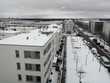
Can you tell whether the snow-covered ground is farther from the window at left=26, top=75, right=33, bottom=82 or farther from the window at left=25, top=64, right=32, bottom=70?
the window at left=25, top=64, right=32, bottom=70

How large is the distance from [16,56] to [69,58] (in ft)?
49.0

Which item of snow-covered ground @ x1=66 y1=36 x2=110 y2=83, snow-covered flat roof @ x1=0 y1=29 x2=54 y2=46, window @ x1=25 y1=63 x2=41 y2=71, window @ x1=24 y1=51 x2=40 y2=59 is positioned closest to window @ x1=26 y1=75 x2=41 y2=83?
window @ x1=25 y1=63 x2=41 y2=71

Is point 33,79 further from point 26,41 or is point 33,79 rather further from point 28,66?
point 26,41

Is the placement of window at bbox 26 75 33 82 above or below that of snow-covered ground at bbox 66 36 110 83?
above

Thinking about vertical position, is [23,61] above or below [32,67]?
above

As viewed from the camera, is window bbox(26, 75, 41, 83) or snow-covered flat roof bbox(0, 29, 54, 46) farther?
snow-covered flat roof bbox(0, 29, 54, 46)

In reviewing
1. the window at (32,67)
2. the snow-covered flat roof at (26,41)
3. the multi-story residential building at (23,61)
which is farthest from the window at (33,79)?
the snow-covered flat roof at (26,41)

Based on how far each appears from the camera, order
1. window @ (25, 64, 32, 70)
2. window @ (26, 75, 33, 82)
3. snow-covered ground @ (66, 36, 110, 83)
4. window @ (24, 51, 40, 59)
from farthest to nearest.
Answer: snow-covered ground @ (66, 36, 110, 83) → window @ (26, 75, 33, 82) → window @ (25, 64, 32, 70) → window @ (24, 51, 40, 59)

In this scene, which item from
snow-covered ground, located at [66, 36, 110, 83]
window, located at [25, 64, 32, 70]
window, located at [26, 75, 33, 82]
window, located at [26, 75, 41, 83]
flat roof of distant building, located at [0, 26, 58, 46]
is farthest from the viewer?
snow-covered ground, located at [66, 36, 110, 83]

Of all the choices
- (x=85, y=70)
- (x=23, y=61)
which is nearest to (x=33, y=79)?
(x=23, y=61)

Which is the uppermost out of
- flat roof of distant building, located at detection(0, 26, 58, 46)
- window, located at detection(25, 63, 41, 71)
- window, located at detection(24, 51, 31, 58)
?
flat roof of distant building, located at detection(0, 26, 58, 46)

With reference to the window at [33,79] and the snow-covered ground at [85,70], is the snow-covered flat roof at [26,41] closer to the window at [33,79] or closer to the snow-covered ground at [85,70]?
the window at [33,79]

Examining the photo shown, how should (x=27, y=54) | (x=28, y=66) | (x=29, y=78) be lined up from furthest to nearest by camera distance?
(x=29, y=78) → (x=28, y=66) → (x=27, y=54)

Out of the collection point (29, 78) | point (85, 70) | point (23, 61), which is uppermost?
point (23, 61)
